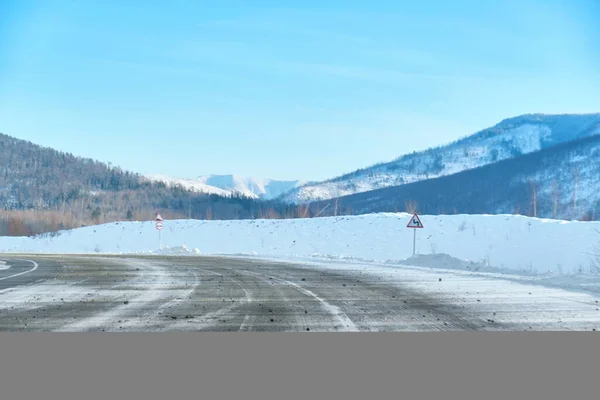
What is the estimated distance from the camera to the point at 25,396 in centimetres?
641

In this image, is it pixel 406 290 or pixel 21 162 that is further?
pixel 21 162

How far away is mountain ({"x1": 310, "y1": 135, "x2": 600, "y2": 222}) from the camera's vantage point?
12625 cm

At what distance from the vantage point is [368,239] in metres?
47.9

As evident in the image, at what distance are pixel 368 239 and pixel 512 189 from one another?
112 meters

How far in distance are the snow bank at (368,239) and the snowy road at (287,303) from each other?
10.6 m

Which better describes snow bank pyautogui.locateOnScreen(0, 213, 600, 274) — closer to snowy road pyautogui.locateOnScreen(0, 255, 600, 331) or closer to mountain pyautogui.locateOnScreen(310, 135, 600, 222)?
snowy road pyautogui.locateOnScreen(0, 255, 600, 331)

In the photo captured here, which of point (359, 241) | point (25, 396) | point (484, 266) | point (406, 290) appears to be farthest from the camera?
point (359, 241)

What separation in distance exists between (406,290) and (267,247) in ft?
117

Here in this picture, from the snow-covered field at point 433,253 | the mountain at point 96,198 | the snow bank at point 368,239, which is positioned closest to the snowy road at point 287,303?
the snow-covered field at point 433,253

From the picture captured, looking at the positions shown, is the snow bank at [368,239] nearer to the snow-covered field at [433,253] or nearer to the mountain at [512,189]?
the snow-covered field at [433,253]

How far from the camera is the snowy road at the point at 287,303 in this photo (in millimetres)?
10234

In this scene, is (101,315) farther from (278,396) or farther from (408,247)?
(408,247)

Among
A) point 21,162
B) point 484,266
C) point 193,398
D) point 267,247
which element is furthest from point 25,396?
point 21,162

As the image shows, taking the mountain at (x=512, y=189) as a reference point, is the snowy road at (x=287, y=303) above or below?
below
